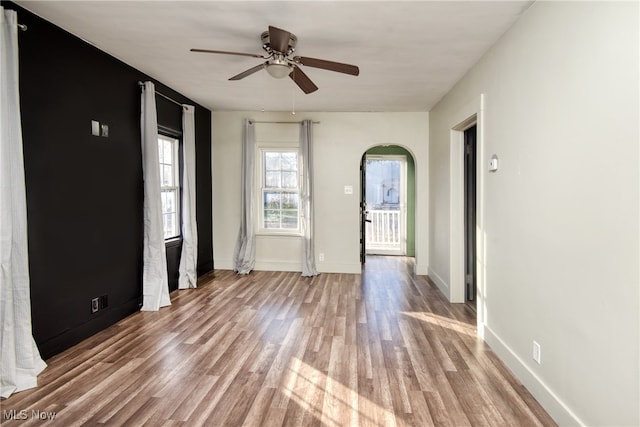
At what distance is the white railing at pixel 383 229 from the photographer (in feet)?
25.8

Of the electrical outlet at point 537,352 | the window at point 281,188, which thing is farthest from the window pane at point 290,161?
the electrical outlet at point 537,352

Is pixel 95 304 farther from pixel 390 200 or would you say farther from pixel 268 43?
pixel 390 200

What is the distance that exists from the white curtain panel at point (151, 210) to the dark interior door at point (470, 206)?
3.56 metres

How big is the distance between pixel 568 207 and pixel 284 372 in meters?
2.11

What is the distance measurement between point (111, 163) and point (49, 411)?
2214 mm

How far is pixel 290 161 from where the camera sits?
19.9 feet

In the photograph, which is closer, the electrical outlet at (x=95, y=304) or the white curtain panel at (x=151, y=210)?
the electrical outlet at (x=95, y=304)

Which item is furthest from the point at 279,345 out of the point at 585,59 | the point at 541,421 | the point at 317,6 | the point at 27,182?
the point at 585,59

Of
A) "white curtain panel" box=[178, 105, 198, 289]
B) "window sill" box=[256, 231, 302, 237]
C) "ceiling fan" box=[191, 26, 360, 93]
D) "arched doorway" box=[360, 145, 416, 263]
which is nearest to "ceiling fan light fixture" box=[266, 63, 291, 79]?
"ceiling fan" box=[191, 26, 360, 93]

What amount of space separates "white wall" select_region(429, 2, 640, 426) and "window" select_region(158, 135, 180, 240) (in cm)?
382

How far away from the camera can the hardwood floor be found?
2121 mm

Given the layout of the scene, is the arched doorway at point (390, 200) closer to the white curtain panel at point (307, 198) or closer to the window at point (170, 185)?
the white curtain panel at point (307, 198)

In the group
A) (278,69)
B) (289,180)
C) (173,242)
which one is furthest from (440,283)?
(173,242)

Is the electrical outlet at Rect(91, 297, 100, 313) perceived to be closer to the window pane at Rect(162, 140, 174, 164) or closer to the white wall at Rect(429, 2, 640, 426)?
the window pane at Rect(162, 140, 174, 164)
